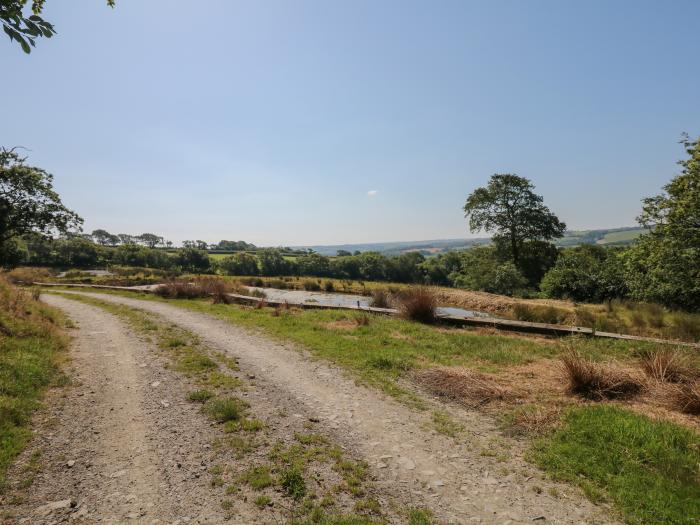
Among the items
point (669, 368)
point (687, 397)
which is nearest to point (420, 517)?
point (687, 397)

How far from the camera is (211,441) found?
4992 millimetres

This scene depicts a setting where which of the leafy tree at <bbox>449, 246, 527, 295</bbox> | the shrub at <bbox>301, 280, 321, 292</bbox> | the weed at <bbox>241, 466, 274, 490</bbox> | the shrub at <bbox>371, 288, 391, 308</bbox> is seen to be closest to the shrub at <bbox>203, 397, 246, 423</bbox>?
the weed at <bbox>241, 466, 274, 490</bbox>

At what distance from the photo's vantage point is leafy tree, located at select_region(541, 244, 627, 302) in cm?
2230

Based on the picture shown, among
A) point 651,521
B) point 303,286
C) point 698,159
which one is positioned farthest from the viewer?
point 303,286

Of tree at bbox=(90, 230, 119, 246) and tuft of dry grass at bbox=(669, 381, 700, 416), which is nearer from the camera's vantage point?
tuft of dry grass at bbox=(669, 381, 700, 416)

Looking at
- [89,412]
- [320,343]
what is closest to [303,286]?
[320,343]

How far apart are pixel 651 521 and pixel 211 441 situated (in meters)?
5.29

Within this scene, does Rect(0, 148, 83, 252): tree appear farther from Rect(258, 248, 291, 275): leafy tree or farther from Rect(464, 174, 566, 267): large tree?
Rect(258, 248, 291, 275): leafy tree

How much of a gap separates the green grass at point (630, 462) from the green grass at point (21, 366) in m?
6.86

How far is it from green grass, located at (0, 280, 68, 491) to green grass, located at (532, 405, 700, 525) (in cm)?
686

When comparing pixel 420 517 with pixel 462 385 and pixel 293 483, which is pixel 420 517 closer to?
pixel 293 483

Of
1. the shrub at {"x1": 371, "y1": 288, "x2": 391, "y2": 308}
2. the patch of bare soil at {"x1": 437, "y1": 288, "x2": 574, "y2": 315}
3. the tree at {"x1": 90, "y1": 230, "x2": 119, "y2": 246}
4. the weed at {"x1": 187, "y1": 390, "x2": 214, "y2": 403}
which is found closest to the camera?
the weed at {"x1": 187, "y1": 390, "x2": 214, "y2": 403}

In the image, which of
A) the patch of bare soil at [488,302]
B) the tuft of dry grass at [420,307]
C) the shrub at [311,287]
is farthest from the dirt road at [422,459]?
the shrub at [311,287]

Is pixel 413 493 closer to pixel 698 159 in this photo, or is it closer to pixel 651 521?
pixel 651 521
